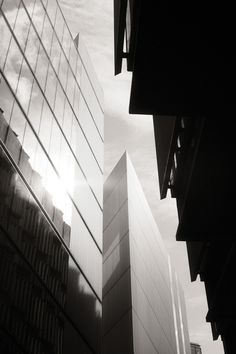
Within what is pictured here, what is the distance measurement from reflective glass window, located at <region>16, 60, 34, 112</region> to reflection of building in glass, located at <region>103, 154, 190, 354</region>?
12.9 m

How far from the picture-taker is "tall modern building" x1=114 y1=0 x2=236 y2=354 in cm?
598

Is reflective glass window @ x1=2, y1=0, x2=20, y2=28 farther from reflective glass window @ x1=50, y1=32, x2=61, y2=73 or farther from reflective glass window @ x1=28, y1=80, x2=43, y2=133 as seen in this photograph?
reflective glass window @ x1=50, y1=32, x2=61, y2=73

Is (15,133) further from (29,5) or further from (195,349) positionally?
(195,349)

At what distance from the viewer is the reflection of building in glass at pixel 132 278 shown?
22422 mm

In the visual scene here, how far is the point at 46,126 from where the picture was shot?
1552cm

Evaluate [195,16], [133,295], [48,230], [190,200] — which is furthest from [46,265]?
[133,295]

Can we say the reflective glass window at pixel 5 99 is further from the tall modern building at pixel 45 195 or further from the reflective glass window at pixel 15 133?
the reflective glass window at pixel 15 133

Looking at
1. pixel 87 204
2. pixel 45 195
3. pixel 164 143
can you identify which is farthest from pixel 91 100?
pixel 164 143

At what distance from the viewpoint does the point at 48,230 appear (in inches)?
530

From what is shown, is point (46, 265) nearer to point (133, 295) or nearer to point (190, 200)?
point (190, 200)

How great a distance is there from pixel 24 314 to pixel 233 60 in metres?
7.93

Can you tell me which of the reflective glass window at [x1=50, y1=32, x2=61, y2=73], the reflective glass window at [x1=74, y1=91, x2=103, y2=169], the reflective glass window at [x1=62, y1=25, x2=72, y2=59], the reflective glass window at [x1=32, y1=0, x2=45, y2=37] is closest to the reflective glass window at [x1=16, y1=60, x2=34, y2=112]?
the reflective glass window at [x1=32, y1=0, x2=45, y2=37]

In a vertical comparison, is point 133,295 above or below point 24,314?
above

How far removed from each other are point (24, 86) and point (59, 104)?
350 cm
